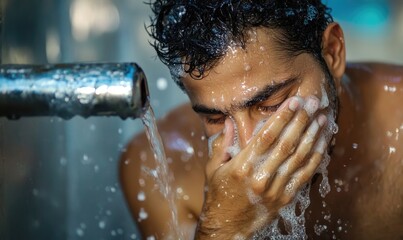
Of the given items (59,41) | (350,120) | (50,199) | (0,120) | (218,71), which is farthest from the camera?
(59,41)

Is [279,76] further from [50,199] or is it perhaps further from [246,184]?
[50,199]

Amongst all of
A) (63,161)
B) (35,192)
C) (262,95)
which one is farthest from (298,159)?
(63,161)

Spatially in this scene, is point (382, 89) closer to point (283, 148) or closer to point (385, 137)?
point (385, 137)

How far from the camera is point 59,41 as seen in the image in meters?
1.70

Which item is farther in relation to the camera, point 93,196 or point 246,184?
point 93,196

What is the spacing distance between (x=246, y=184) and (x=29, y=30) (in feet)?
2.18

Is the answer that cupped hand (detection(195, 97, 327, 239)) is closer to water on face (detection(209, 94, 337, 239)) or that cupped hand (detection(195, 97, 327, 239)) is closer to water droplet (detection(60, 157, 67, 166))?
water on face (detection(209, 94, 337, 239))

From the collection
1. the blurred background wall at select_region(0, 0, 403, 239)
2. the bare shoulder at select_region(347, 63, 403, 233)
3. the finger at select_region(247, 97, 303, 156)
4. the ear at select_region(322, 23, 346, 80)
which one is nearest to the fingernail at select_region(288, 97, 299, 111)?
the finger at select_region(247, 97, 303, 156)

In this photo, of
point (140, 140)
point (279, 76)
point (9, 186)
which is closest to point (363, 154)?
point (279, 76)

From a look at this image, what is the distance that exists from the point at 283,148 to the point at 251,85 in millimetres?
133

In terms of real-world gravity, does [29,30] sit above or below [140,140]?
above

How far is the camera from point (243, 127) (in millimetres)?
998

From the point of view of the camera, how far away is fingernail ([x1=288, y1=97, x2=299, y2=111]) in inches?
36.9

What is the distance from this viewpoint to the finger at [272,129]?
3.05 feet
